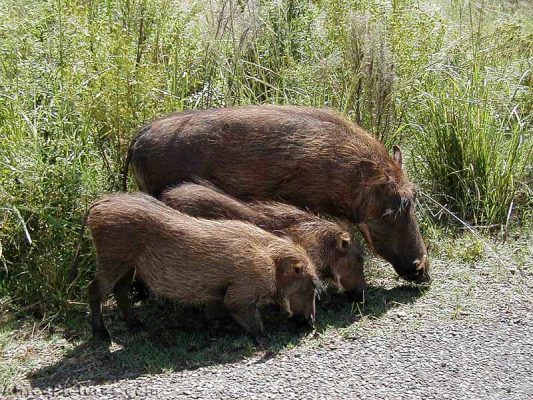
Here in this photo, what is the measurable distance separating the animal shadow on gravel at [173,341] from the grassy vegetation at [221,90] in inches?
18.9

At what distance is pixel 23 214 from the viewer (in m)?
6.05

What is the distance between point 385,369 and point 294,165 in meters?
1.65

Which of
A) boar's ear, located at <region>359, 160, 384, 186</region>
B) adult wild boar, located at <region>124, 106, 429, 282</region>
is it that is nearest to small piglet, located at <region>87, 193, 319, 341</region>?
adult wild boar, located at <region>124, 106, 429, 282</region>

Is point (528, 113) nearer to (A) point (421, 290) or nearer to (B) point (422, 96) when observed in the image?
(B) point (422, 96)

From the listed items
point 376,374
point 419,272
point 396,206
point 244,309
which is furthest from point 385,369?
point 396,206

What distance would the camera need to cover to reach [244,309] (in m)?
5.57

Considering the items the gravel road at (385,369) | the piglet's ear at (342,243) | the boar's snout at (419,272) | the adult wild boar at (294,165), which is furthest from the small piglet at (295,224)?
the gravel road at (385,369)

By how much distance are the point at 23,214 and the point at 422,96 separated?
11.0 feet

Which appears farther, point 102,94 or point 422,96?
point 422,96

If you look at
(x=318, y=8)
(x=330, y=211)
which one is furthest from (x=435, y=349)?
(x=318, y=8)

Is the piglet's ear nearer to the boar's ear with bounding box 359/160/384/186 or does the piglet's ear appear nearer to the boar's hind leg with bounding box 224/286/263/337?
the boar's ear with bounding box 359/160/384/186

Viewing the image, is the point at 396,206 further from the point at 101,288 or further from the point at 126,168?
the point at 101,288

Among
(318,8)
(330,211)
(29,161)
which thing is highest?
(318,8)

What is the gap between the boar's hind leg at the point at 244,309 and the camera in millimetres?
5551
